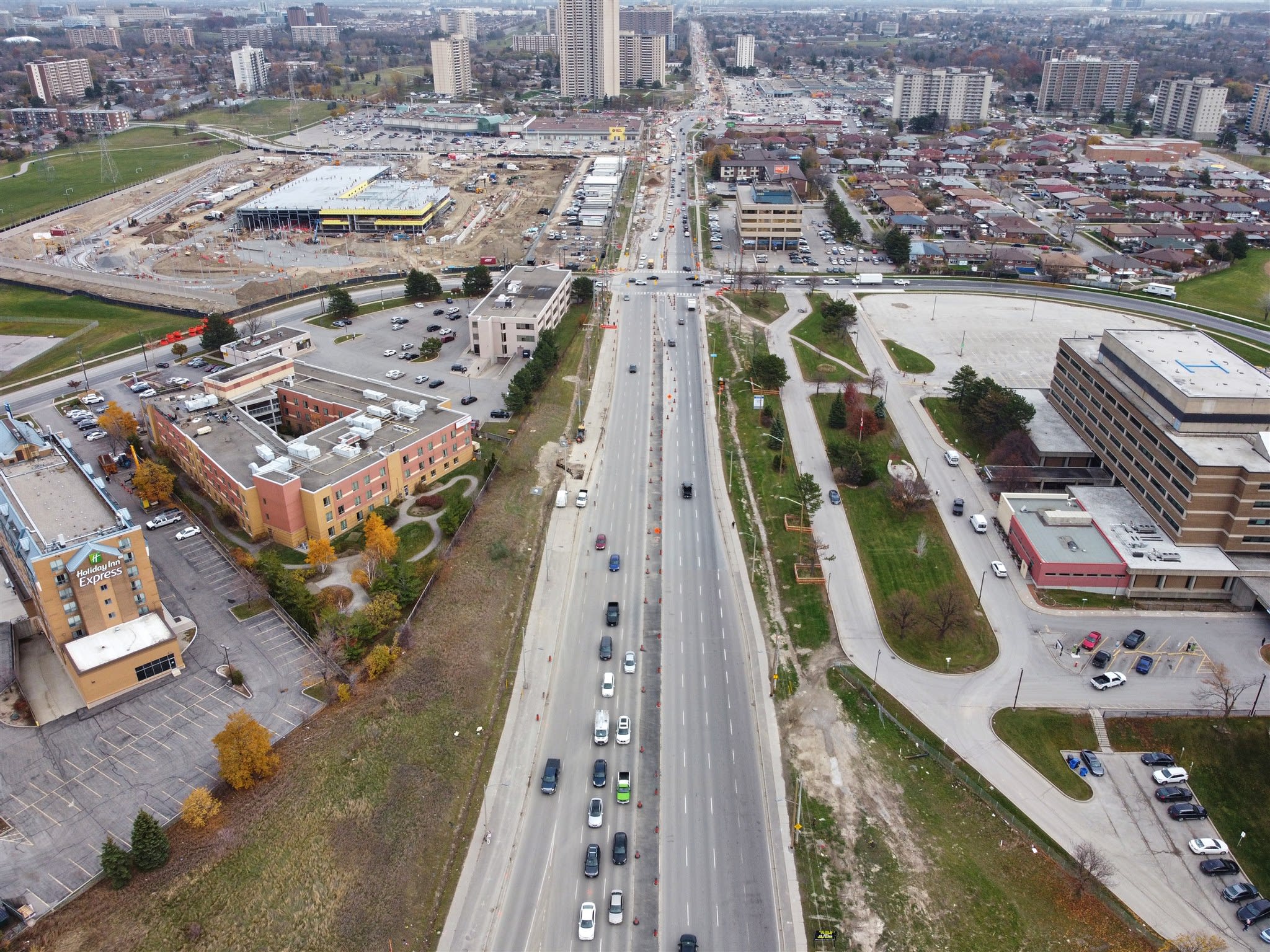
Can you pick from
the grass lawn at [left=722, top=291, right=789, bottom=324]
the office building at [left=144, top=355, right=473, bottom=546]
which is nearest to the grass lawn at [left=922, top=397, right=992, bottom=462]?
the grass lawn at [left=722, top=291, right=789, bottom=324]

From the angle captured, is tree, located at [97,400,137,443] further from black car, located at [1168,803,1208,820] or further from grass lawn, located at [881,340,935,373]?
black car, located at [1168,803,1208,820]

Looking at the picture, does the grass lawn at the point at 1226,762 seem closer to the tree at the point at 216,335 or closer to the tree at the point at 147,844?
the tree at the point at 147,844

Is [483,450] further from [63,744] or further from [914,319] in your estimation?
[914,319]

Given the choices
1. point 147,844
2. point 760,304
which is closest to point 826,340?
point 760,304

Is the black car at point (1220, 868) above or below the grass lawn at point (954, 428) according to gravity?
Result: below

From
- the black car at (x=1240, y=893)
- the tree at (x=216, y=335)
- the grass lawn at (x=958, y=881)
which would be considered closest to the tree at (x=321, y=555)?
the grass lawn at (x=958, y=881)

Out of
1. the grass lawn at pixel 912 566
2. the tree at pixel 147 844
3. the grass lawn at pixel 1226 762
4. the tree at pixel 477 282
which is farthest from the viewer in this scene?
the tree at pixel 477 282
